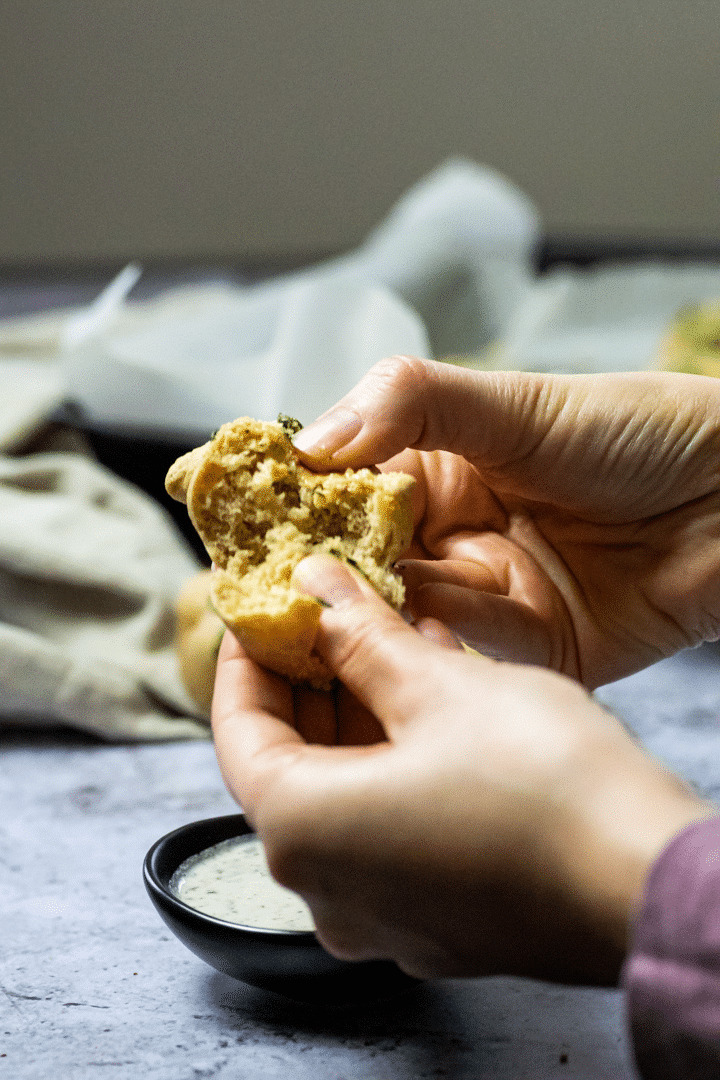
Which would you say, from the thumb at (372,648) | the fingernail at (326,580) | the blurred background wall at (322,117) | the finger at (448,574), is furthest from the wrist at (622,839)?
the blurred background wall at (322,117)

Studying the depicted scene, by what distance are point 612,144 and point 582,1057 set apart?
10.7 feet

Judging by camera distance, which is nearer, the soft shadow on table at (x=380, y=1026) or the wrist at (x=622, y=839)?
the wrist at (x=622, y=839)

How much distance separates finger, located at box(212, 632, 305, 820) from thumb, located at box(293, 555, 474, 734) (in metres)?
0.06

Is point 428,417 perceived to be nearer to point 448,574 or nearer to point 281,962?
point 448,574

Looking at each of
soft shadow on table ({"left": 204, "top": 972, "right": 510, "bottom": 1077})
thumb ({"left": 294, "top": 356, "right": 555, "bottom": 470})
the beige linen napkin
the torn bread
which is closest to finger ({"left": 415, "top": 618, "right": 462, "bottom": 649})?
the torn bread

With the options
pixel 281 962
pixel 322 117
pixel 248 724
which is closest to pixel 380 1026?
pixel 281 962

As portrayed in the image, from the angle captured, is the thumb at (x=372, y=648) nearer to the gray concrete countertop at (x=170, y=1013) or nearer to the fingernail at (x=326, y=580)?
the fingernail at (x=326, y=580)

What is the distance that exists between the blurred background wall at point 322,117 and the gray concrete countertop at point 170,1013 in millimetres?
2628

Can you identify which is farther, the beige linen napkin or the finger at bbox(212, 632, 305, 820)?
the beige linen napkin

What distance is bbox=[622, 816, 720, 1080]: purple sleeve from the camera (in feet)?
1.66

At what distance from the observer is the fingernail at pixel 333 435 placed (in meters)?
0.82

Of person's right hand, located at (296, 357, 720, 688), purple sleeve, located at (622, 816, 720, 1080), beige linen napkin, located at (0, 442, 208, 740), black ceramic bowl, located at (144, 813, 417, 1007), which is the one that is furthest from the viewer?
beige linen napkin, located at (0, 442, 208, 740)

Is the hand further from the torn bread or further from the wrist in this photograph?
the torn bread

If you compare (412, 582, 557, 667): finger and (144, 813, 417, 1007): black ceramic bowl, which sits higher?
(412, 582, 557, 667): finger
